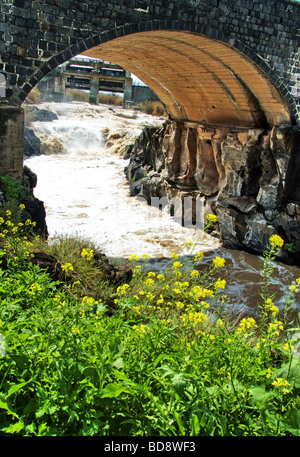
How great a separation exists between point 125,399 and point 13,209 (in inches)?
221

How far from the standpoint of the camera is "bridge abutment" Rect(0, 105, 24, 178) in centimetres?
788

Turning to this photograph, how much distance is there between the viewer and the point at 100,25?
27.4ft

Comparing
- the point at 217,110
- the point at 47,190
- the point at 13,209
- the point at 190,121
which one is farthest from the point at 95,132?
the point at 13,209

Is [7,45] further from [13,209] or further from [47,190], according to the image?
[47,190]

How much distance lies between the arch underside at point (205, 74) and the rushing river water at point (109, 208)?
3.90 metres

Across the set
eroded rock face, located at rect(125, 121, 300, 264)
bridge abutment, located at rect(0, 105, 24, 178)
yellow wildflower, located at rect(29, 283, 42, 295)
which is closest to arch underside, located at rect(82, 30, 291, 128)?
eroded rock face, located at rect(125, 121, 300, 264)

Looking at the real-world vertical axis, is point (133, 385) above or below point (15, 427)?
above

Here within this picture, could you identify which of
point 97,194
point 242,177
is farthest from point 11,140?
point 97,194

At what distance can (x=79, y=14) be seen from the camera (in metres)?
8.16

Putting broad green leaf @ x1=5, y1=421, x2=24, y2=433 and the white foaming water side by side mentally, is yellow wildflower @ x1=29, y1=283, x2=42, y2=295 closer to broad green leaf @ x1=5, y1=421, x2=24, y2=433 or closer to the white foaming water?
broad green leaf @ x1=5, y1=421, x2=24, y2=433

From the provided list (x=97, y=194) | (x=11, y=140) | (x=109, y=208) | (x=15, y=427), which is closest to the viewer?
(x=15, y=427)

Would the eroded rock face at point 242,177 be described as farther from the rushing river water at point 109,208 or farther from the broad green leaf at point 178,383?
the broad green leaf at point 178,383

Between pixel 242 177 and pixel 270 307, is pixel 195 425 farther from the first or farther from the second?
pixel 242 177

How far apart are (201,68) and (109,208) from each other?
19.3ft
